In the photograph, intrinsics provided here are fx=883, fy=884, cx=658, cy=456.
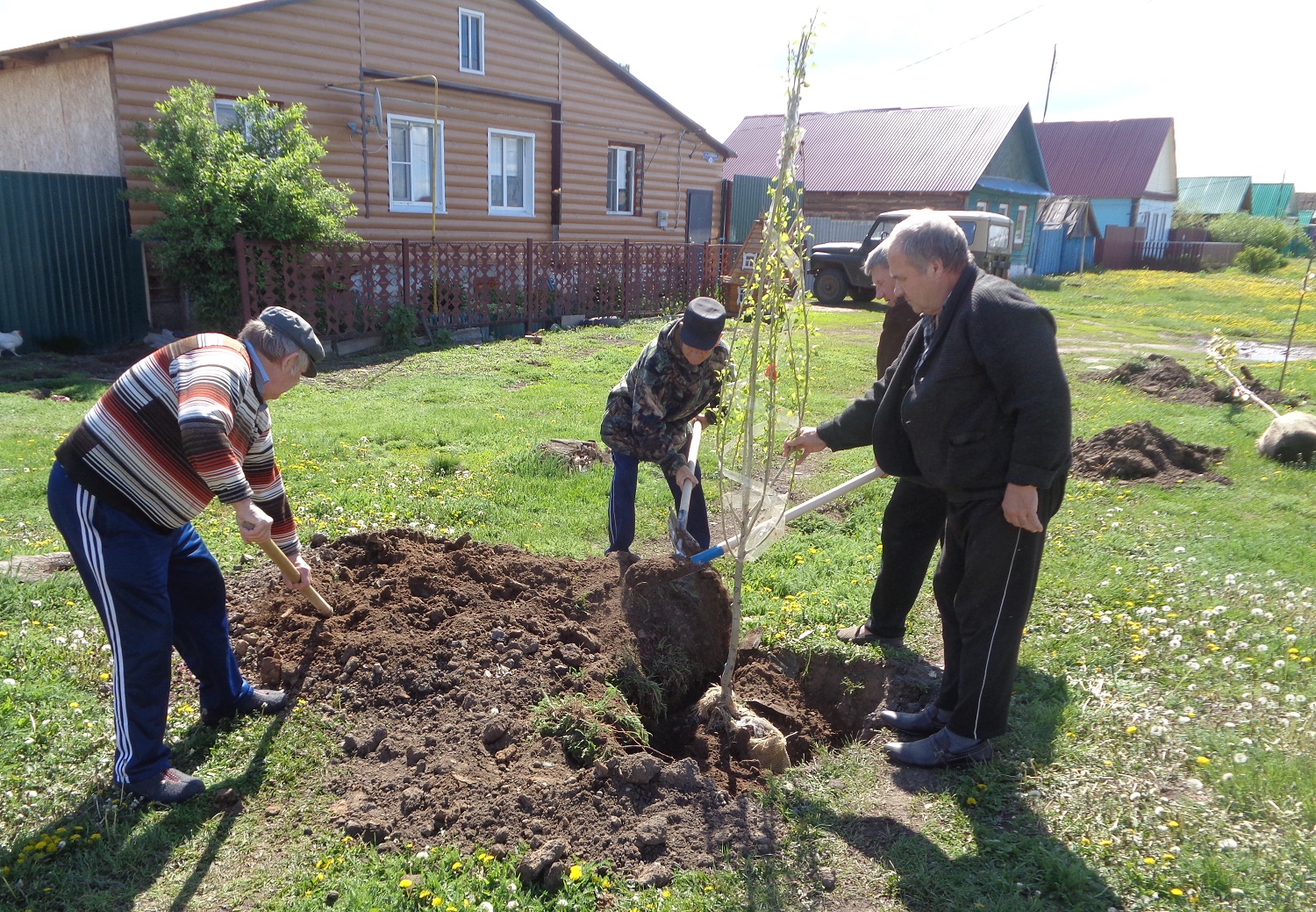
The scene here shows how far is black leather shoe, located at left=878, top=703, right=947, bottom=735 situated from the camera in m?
3.55

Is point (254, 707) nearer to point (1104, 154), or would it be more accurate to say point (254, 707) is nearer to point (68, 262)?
point (68, 262)

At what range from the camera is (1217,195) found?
55.8 m

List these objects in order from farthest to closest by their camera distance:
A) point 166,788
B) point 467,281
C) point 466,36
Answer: point 466,36 → point 467,281 → point 166,788

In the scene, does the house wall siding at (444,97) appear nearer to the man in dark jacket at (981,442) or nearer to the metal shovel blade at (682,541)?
the metal shovel blade at (682,541)

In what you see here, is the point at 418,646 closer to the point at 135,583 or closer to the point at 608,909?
the point at 135,583

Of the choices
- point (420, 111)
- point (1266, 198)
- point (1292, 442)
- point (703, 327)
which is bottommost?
point (1292, 442)

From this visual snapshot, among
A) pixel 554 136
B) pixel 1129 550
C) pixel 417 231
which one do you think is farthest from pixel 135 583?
pixel 554 136

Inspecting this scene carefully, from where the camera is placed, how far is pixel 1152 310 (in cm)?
2216

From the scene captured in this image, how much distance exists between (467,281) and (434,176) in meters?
1.82

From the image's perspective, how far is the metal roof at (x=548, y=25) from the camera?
10.4 metres

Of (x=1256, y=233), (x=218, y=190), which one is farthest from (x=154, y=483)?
(x=1256, y=233)

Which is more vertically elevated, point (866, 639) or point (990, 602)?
point (990, 602)

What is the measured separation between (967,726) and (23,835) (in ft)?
10.6

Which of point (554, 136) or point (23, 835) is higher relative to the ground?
point (554, 136)
